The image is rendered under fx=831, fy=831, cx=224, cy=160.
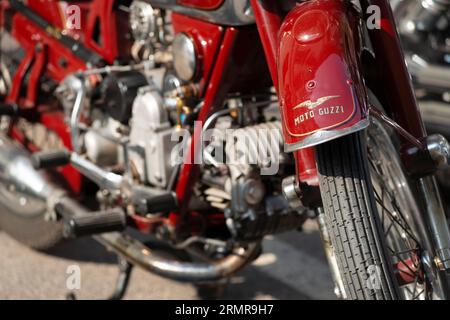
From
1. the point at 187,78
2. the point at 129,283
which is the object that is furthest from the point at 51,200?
the point at 187,78

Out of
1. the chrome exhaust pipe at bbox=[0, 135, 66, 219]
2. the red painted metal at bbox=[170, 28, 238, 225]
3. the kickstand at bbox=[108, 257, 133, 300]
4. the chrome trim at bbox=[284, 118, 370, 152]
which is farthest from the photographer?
the chrome exhaust pipe at bbox=[0, 135, 66, 219]

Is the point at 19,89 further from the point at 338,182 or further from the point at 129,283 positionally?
the point at 338,182

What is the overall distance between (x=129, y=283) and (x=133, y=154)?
0.69 meters

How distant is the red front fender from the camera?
183 centimetres

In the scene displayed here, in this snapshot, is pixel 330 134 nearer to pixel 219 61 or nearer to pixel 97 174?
pixel 219 61

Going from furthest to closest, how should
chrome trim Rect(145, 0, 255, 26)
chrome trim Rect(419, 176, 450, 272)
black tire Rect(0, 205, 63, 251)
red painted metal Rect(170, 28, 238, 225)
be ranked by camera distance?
black tire Rect(0, 205, 63, 251), red painted metal Rect(170, 28, 238, 225), chrome trim Rect(145, 0, 255, 26), chrome trim Rect(419, 176, 450, 272)

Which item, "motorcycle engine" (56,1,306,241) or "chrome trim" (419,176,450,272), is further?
"motorcycle engine" (56,1,306,241)

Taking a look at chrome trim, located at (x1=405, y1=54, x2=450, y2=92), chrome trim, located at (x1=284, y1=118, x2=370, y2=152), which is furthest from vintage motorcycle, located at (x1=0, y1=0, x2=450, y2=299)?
chrome trim, located at (x1=405, y1=54, x2=450, y2=92)

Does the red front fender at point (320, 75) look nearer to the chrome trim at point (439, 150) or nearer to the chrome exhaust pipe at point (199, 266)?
the chrome trim at point (439, 150)

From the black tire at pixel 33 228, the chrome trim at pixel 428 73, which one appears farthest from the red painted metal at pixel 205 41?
the chrome trim at pixel 428 73

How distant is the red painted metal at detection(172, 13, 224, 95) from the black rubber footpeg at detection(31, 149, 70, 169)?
85 centimetres

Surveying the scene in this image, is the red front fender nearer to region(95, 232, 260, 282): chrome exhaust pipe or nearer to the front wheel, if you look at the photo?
the front wheel

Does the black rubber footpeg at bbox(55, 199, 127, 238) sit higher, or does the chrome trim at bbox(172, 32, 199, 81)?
the chrome trim at bbox(172, 32, 199, 81)
